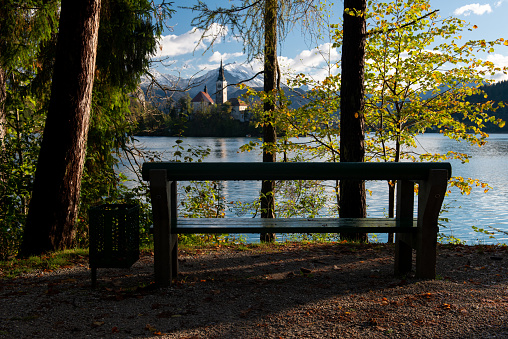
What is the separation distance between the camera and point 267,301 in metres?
3.34

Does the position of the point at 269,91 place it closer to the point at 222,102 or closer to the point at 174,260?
the point at 222,102

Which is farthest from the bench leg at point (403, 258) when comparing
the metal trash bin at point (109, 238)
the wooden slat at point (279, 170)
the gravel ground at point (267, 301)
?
the metal trash bin at point (109, 238)

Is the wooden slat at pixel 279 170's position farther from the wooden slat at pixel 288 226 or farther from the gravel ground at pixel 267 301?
the gravel ground at pixel 267 301

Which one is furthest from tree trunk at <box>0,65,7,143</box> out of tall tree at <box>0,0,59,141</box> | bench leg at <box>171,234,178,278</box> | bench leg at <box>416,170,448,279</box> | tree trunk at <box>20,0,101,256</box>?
bench leg at <box>416,170,448,279</box>

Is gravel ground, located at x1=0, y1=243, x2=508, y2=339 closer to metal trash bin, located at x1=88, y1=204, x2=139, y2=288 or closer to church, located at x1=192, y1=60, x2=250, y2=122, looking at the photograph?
metal trash bin, located at x1=88, y1=204, x2=139, y2=288

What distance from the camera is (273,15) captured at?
356 inches

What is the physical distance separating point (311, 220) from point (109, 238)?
180 centimetres

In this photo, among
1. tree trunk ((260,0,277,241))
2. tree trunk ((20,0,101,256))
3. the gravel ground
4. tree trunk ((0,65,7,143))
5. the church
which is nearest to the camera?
the gravel ground

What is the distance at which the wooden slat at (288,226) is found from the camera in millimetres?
3629

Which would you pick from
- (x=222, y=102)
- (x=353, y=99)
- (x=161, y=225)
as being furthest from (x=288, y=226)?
(x=222, y=102)

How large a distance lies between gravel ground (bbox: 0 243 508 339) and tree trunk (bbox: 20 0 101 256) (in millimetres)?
827

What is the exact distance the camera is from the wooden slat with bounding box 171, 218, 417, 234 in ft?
11.9

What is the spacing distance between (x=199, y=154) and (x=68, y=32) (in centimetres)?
363

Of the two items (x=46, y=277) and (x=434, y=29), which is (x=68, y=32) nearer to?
(x=46, y=277)
